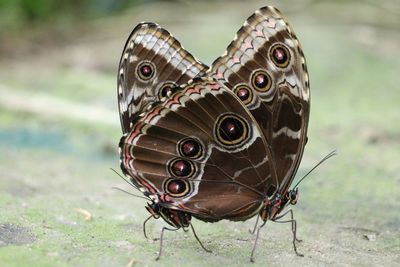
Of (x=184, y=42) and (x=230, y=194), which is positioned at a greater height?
(x=184, y=42)

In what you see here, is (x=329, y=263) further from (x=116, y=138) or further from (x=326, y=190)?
(x=116, y=138)

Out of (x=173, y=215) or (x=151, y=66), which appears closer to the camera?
(x=173, y=215)

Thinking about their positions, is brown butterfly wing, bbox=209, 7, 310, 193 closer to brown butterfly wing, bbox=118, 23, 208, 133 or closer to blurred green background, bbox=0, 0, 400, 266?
brown butterfly wing, bbox=118, 23, 208, 133

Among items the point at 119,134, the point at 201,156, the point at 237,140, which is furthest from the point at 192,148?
the point at 119,134

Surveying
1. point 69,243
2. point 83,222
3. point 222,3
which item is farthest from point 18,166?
point 222,3

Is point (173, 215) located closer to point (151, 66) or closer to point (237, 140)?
point (237, 140)
